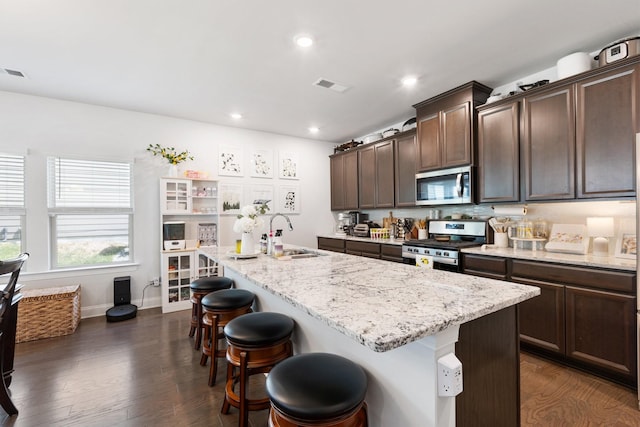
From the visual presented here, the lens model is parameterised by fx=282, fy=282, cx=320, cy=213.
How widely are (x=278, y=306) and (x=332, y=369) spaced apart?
3.04ft

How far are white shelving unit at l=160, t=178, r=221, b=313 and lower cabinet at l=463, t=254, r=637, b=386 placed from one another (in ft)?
12.3

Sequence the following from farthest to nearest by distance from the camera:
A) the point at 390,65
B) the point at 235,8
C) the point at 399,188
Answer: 1. the point at 399,188
2. the point at 390,65
3. the point at 235,8

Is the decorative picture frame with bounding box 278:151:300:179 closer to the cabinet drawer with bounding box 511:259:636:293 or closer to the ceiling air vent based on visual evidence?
the ceiling air vent

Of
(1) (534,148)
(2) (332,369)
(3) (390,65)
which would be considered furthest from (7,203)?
(1) (534,148)

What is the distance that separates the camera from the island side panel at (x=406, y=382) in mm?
990

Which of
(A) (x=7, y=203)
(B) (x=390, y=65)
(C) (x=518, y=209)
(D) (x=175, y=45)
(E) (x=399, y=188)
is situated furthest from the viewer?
(E) (x=399, y=188)

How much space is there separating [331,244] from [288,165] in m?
1.64

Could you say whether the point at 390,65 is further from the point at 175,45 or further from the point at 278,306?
the point at 278,306

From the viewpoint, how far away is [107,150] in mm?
3773

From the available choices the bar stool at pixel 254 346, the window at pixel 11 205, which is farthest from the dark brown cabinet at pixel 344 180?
the window at pixel 11 205

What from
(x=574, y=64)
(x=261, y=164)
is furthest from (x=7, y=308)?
(x=574, y=64)

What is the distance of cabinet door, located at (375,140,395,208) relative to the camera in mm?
4324

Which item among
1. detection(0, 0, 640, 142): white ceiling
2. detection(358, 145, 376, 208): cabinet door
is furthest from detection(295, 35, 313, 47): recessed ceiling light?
detection(358, 145, 376, 208): cabinet door

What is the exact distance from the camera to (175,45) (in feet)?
7.86
